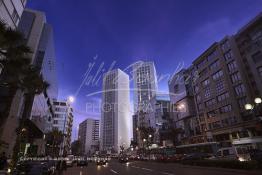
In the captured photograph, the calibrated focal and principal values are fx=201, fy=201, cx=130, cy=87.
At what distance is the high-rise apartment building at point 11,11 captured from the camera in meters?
26.7

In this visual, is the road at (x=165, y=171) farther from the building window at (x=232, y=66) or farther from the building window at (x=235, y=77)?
the building window at (x=232, y=66)

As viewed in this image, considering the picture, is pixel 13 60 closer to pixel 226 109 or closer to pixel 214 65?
pixel 226 109

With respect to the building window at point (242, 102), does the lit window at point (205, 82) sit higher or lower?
higher

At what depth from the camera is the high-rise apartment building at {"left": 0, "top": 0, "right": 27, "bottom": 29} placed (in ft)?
87.7

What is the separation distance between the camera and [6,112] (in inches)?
667

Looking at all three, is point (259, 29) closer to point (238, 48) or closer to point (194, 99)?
point (238, 48)

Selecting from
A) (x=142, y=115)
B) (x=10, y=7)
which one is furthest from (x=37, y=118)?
(x=142, y=115)

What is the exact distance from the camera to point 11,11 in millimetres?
29469

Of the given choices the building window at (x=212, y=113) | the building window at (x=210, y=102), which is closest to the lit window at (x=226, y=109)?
the building window at (x=212, y=113)

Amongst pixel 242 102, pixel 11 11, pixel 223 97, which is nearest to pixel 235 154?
pixel 242 102

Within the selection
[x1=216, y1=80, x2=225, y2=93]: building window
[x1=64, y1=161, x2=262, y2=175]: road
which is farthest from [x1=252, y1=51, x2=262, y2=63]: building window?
[x1=64, y1=161, x2=262, y2=175]: road

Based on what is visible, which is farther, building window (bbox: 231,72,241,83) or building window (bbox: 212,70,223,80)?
building window (bbox: 212,70,223,80)

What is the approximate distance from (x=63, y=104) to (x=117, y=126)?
83.4 metres

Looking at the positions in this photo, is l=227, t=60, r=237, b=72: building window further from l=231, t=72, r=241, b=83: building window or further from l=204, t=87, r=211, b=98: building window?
l=204, t=87, r=211, b=98: building window
